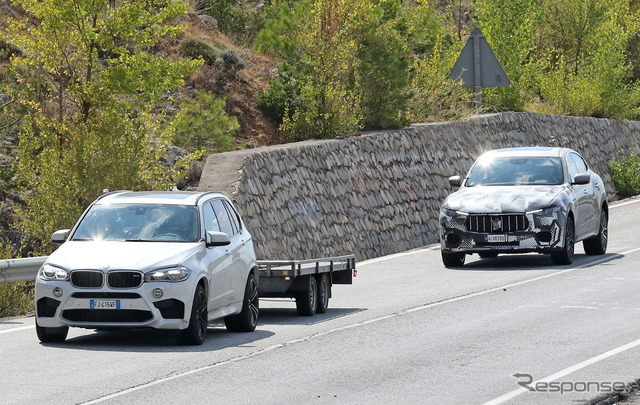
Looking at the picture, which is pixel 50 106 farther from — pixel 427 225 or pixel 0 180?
pixel 427 225

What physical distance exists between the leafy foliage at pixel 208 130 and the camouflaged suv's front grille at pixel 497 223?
6.46 meters

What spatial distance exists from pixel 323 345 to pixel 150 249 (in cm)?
197

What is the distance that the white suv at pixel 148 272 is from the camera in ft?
39.2

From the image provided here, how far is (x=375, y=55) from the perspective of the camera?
92.3 ft

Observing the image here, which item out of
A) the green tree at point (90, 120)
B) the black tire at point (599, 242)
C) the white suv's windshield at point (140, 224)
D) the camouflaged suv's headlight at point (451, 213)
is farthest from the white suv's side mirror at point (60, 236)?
the black tire at point (599, 242)

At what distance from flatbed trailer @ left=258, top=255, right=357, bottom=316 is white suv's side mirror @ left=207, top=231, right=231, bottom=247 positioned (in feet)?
6.48

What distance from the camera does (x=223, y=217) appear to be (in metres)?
13.9

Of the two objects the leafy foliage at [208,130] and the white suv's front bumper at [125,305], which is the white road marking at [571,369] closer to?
the white suv's front bumper at [125,305]

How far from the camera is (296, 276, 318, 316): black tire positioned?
1503 centimetres

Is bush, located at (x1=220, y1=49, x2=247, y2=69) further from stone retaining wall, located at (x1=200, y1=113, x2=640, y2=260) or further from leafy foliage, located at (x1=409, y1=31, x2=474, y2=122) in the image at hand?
stone retaining wall, located at (x1=200, y1=113, x2=640, y2=260)

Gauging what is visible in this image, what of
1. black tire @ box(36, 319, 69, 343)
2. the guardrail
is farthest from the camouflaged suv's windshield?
black tire @ box(36, 319, 69, 343)

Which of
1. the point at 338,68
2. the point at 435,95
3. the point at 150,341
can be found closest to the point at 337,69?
the point at 338,68

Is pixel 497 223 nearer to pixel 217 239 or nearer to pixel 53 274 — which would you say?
pixel 217 239

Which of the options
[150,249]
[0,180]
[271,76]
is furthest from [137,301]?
[271,76]
